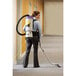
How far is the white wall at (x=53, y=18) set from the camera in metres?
25.3

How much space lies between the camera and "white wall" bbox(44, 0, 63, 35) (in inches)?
995

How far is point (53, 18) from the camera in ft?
83.5
